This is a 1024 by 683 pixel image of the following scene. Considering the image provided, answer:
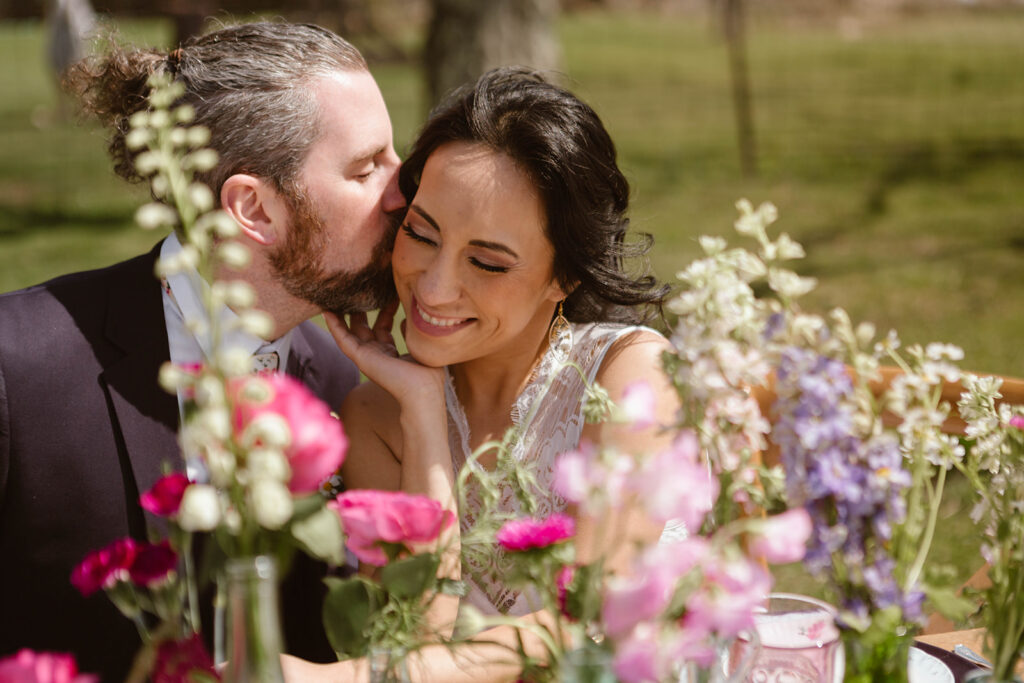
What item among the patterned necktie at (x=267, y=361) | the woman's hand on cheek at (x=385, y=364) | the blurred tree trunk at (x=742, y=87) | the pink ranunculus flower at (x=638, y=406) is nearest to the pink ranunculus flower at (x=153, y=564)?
the pink ranunculus flower at (x=638, y=406)

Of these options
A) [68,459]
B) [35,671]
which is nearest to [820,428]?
[35,671]

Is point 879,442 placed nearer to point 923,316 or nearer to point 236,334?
point 236,334

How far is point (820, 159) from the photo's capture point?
11820 millimetres

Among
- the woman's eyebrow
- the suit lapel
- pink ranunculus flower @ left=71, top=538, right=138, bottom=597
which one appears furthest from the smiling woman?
pink ranunculus flower @ left=71, top=538, right=138, bottom=597

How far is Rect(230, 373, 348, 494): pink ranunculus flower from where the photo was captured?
1.00 m

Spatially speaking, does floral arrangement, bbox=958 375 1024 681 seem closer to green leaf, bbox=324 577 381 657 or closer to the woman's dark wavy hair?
green leaf, bbox=324 577 381 657

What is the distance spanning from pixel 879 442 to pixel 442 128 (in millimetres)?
1632

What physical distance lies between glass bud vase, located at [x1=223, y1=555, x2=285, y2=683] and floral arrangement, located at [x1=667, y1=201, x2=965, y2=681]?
47cm

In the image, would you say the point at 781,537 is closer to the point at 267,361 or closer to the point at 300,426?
the point at 300,426

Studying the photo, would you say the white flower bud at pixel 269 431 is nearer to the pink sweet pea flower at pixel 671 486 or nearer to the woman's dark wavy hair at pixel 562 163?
the pink sweet pea flower at pixel 671 486

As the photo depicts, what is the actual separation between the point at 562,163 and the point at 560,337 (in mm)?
484

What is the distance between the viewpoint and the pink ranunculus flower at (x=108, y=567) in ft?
3.90

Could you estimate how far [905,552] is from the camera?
117cm

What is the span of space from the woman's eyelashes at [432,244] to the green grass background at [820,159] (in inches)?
38.8
